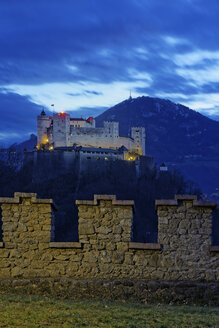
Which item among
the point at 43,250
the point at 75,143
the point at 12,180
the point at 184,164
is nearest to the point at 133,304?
the point at 43,250

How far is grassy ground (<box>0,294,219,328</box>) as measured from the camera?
6891mm

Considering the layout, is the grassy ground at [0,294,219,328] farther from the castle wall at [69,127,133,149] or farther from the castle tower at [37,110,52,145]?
the castle tower at [37,110,52,145]

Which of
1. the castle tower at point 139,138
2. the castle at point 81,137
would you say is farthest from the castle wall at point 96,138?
the castle tower at point 139,138

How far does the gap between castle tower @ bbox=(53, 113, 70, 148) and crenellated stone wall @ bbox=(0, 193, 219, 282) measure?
92702 millimetres

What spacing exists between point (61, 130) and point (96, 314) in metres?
97.7

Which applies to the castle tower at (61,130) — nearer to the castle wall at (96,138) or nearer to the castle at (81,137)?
the castle at (81,137)

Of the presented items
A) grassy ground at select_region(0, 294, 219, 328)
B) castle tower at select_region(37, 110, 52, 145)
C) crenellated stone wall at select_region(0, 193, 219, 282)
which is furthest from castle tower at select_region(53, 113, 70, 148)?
grassy ground at select_region(0, 294, 219, 328)

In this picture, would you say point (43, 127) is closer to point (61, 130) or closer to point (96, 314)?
point (61, 130)

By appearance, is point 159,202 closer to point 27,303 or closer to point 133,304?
point 133,304

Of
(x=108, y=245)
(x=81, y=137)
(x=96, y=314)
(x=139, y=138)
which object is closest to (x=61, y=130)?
(x=81, y=137)

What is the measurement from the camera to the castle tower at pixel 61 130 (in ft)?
338

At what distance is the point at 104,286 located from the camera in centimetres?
957

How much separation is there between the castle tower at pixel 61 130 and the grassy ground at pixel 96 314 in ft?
310

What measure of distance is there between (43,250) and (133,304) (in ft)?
7.37
